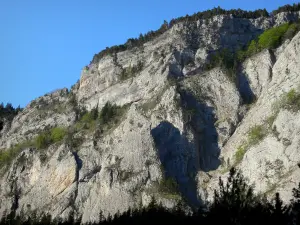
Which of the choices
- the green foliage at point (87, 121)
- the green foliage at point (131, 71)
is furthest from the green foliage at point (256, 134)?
the green foliage at point (131, 71)

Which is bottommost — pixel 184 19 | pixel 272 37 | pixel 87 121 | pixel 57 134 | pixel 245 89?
pixel 57 134

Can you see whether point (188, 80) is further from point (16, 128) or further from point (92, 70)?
point (16, 128)

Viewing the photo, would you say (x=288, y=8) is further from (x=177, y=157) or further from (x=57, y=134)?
(x=57, y=134)

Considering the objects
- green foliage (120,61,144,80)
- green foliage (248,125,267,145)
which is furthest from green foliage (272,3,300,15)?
green foliage (248,125,267,145)

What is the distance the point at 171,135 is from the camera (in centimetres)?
8200

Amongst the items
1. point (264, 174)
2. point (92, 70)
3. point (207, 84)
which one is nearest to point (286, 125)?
point (264, 174)

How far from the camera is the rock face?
73.5m

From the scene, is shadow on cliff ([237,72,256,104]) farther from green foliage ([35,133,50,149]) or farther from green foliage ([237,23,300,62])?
green foliage ([35,133,50,149])

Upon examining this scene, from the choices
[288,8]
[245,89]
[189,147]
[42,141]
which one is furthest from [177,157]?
[288,8]

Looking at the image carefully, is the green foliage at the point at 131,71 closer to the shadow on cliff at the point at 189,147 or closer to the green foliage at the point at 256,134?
the shadow on cliff at the point at 189,147

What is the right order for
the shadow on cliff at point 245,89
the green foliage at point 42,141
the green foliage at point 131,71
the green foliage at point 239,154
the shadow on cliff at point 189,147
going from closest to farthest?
1. the green foliage at point 239,154
2. the shadow on cliff at point 189,147
3. the shadow on cliff at point 245,89
4. the green foliage at point 42,141
5. the green foliage at point 131,71

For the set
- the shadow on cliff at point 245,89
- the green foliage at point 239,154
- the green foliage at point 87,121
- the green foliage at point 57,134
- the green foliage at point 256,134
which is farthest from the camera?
the green foliage at point 57,134

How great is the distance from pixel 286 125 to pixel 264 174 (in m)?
8.31

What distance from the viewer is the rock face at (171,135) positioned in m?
73.5
